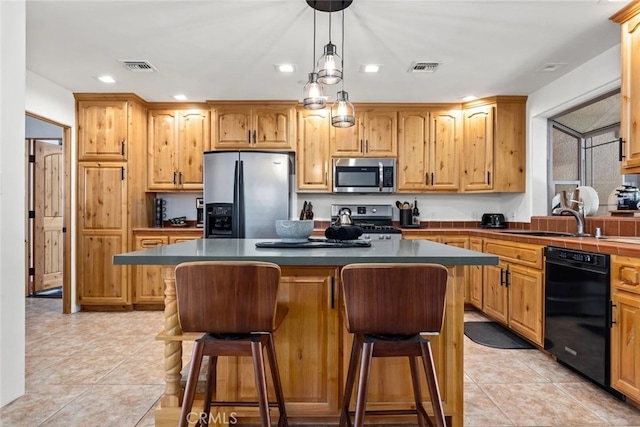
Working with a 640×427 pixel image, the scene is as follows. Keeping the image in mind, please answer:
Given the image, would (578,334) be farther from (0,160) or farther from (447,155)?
(0,160)

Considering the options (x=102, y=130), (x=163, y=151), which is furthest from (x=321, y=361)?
(x=102, y=130)

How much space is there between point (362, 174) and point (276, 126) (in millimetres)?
1131

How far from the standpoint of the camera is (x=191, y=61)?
3379 millimetres

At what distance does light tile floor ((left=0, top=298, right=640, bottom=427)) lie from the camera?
2047mm

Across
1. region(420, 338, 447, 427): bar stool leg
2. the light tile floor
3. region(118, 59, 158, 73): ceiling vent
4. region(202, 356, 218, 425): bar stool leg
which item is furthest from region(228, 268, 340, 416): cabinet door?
region(118, 59, 158, 73): ceiling vent

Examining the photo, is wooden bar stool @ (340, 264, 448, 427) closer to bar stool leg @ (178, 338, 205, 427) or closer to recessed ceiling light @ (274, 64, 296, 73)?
bar stool leg @ (178, 338, 205, 427)

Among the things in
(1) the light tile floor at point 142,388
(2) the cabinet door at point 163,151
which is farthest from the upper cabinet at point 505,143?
(2) the cabinet door at point 163,151

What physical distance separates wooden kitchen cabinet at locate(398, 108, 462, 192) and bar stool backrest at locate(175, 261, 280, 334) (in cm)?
347

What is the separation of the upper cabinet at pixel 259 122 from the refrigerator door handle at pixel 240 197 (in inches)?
17.3

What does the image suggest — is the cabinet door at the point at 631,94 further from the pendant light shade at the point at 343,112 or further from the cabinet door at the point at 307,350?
the cabinet door at the point at 307,350

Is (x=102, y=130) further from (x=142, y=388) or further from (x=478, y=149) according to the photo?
(x=478, y=149)

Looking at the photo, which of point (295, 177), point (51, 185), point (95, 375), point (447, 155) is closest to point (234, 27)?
point (295, 177)

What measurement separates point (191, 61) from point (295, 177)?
170 cm

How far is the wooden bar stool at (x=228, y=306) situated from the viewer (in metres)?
1.40
